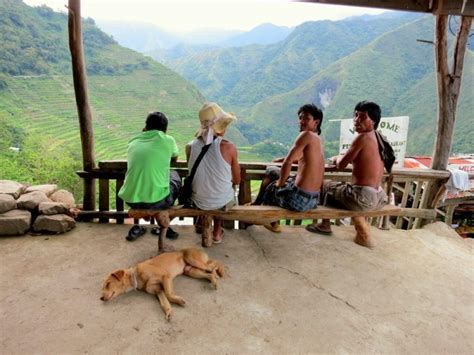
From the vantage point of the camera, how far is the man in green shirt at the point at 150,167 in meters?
2.79

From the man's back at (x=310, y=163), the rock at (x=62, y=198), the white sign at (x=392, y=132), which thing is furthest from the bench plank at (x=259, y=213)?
the white sign at (x=392, y=132)

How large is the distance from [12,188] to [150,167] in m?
1.81

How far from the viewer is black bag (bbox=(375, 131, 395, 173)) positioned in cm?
315

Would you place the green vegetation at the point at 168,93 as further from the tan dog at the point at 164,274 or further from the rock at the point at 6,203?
the tan dog at the point at 164,274

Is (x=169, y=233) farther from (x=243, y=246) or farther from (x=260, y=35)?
(x=260, y=35)

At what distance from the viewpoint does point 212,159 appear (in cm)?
288

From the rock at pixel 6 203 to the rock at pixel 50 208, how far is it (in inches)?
9.9

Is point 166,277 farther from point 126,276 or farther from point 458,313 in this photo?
point 458,313

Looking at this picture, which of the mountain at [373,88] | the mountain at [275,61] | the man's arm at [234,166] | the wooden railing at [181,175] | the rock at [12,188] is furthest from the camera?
the mountain at [275,61]

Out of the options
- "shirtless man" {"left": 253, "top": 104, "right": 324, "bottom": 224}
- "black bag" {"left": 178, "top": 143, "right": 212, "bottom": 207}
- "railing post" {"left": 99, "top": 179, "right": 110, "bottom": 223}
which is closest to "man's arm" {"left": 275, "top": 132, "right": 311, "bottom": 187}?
"shirtless man" {"left": 253, "top": 104, "right": 324, "bottom": 224}

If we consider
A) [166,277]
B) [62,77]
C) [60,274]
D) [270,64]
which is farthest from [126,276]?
[270,64]

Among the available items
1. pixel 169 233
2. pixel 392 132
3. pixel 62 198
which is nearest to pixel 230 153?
pixel 169 233

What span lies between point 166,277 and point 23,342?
930 mm

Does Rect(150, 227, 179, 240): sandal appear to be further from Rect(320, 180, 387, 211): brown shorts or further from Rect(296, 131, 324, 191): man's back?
Rect(320, 180, 387, 211): brown shorts
